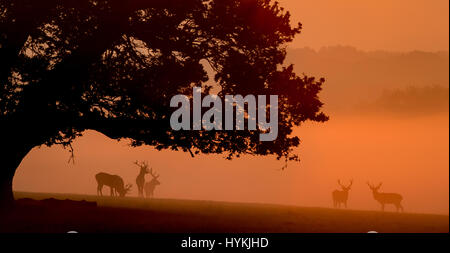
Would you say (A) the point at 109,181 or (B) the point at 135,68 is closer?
(B) the point at 135,68

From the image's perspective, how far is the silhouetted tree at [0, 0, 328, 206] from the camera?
21.3 m

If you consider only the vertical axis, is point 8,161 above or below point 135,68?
below

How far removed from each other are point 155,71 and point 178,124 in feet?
7.15

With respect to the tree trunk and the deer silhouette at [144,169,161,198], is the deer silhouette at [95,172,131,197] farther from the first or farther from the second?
the tree trunk

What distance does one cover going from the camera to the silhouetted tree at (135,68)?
21.3m

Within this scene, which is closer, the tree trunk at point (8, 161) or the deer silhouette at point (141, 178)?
the tree trunk at point (8, 161)

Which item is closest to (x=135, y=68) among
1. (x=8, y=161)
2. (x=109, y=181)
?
(x=8, y=161)

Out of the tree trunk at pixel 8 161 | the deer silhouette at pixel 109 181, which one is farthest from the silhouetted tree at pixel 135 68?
the deer silhouette at pixel 109 181

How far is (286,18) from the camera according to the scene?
22.7 m

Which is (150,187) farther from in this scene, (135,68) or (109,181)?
(135,68)

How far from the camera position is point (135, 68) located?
72.5ft

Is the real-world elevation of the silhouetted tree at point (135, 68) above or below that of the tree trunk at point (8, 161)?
above

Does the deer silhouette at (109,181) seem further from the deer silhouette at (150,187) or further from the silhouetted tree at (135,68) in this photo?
the silhouetted tree at (135,68)
